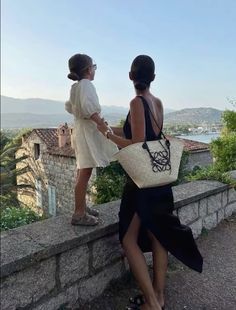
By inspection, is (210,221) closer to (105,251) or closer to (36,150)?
(105,251)

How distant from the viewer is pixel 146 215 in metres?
2.29

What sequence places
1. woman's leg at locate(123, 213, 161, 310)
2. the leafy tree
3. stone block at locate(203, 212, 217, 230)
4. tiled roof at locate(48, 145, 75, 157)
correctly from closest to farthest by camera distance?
woman's leg at locate(123, 213, 161, 310) < stone block at locate(203, 212, 217, 230) < tiled roof at locate(48, 145, 75, 157) < the leafy tree

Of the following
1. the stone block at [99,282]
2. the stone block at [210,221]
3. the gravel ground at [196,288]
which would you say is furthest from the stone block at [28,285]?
the stone block at [210,221]

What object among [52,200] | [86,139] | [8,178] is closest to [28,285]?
[86,139]

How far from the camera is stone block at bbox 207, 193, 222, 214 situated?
400 cm

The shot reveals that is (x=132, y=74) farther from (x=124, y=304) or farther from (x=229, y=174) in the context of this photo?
(x=229, y=174)

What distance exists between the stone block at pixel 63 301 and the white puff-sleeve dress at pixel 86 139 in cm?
87

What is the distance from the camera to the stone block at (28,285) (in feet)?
6.34

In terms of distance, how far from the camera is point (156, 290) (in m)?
2.42

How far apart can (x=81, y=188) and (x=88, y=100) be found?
2.15 ft

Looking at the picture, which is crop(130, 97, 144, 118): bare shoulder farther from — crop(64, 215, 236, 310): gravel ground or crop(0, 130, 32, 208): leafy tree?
crop(0, 130, 32, 208): leafy tree

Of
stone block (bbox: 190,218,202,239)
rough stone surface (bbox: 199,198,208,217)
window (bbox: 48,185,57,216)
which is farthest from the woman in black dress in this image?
window (bbox: 48,185,57,216)

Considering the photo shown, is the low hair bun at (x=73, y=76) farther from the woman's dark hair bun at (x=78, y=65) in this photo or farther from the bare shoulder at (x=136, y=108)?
the bare shoulder at (x=136, y=108)

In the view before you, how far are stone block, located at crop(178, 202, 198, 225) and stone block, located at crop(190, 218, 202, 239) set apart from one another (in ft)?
0.24
